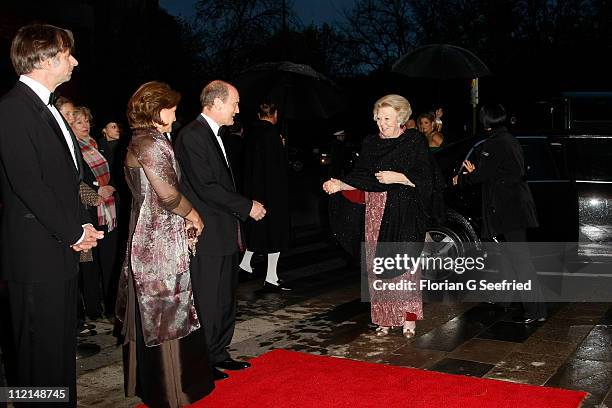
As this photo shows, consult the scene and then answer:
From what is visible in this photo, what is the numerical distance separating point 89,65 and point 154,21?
279 centimetres

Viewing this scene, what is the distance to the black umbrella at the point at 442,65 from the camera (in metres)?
10.8

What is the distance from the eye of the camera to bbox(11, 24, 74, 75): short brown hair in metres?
3.46

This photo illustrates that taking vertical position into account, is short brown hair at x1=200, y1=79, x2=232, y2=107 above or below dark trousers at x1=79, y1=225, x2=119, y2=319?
above

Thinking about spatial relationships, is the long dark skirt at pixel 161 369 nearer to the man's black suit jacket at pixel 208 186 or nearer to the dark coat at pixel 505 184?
the man's black suit jacket at pixel 208 186

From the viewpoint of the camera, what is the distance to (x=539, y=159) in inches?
303

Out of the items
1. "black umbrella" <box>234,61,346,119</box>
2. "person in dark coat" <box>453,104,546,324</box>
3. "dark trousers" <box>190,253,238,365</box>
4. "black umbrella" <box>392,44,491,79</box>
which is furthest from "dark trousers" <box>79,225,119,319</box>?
"black umbrella" <box>392,44,491,79</box>

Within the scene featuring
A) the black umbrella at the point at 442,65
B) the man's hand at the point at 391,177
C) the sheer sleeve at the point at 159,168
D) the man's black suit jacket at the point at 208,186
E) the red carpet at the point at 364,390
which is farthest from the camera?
the black umbrella at the point at 442,65

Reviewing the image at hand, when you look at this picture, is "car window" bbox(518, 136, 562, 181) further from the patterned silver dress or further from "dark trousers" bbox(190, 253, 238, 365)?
the patterned silver dress

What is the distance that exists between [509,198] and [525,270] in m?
0.68

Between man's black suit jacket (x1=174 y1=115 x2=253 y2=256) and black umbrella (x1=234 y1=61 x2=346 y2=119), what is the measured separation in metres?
3.96

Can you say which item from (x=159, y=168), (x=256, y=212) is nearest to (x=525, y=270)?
(x=256, y=212)

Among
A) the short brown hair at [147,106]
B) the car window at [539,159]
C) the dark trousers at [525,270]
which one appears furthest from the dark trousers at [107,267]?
the car window at [539,159]

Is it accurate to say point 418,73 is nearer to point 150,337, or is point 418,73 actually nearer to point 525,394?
point 525,394

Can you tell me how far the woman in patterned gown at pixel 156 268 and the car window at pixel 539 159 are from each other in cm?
452
